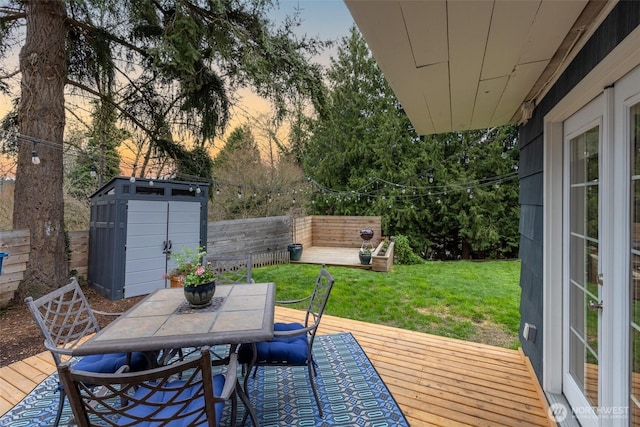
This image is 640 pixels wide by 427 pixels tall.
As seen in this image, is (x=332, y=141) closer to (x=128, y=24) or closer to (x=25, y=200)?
(x=128, y=24)

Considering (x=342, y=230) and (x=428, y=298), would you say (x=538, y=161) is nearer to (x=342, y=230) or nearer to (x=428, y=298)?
(x=428, y=298)

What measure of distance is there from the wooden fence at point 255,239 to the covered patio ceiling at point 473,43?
206 inches

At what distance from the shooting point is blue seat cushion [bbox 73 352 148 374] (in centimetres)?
181

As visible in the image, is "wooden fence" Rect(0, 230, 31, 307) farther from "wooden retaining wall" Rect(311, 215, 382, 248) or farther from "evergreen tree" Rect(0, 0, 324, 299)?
"wooden retaining wall" Rect(311, 215, 382, 248)

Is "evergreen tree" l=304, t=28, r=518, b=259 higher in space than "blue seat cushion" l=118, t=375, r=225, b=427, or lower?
higher

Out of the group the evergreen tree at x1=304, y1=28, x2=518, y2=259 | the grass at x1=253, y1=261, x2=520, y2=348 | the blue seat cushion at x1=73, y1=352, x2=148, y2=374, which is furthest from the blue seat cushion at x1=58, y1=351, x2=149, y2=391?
the evergreen tree at x1=304, y1=28, x2=518, y2=259

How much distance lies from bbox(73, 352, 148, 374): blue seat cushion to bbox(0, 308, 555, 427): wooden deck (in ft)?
2.58

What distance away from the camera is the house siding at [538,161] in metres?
1.09

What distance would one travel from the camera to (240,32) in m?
4.45

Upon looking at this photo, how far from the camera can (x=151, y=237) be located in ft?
15.8

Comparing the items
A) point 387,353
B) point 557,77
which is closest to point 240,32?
point 557,77

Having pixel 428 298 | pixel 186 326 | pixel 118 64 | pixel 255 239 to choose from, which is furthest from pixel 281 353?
pixel 255 239

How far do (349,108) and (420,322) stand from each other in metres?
10.4

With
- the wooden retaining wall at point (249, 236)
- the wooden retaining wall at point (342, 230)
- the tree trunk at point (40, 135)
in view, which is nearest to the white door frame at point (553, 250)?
the tree trunk at point (40, 135)
